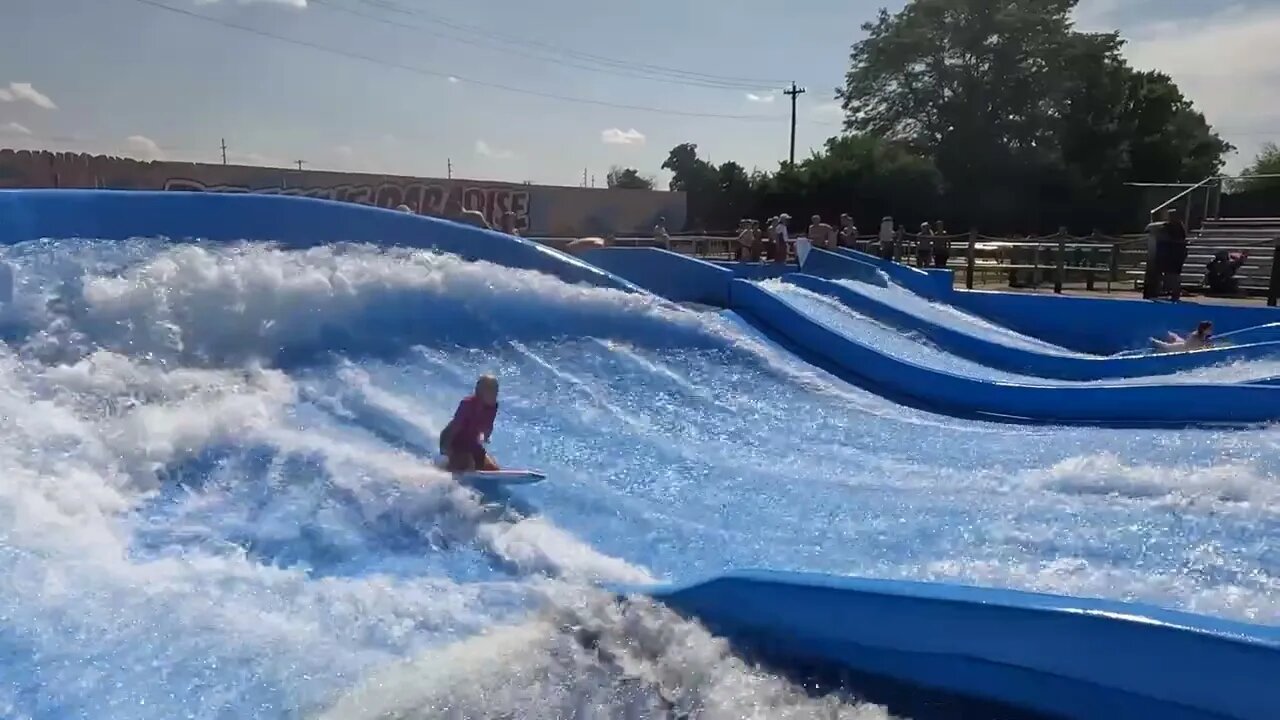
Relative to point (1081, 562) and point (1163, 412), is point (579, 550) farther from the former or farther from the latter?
point (1163, 412)

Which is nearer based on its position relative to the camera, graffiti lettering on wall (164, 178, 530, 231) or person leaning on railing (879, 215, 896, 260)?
person leaning on railing (879, 215, 896, 260)

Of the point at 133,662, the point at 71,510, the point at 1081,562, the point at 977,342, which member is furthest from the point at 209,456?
the point at 977,342

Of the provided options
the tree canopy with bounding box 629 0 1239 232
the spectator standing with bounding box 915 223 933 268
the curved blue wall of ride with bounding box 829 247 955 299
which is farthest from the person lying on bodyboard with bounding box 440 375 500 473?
the tree canopy with bounding box 629 0 1239 232

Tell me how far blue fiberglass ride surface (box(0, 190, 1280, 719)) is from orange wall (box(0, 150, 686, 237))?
620cm

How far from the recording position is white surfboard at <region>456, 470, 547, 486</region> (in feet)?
14.6

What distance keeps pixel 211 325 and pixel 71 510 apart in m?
1.78

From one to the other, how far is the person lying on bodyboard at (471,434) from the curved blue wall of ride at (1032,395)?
398cm

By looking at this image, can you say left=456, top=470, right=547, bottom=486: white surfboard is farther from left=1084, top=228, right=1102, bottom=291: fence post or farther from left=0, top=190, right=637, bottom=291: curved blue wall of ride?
left=1084, top=228, right=1102, bottom=291: fence post

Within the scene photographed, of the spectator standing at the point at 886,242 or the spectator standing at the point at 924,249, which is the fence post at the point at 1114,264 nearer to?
the spectator standing at the point at 924,249

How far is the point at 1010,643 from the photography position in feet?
9.93

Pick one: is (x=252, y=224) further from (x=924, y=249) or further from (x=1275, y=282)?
(x=1275, y=282)

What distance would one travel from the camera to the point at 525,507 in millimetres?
4516

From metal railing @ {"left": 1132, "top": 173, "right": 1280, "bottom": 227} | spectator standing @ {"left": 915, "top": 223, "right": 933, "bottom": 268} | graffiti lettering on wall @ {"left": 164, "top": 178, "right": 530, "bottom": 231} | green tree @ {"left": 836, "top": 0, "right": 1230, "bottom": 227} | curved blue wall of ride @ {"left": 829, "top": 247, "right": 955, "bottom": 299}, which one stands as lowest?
curved blue wall of ride @ {"left": 829, "top": 247, "right": 955, "bottom": 299}

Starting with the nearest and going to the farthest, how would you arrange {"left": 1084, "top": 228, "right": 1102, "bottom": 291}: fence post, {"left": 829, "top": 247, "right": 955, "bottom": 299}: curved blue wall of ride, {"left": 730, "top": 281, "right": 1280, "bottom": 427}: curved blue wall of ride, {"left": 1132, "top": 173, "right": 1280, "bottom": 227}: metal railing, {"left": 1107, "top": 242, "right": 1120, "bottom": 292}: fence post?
{"left": 730, "top": 281, "right": 1280, "bottom": 427}: curved blue wall of ride
{"left": 829, "top": 247, "right": 955, "bottom": 299}: curved blue wall of ride
{"left": 1084, "top": 228, "right": 1102, "bottom": 291}: fence post
{"left": 1107, "top": 242, "right": 1120, "bottom": 292}: fence post
{"left": 1132, "top": 173, "right": 1280, "bottom": 227}: metal railing
